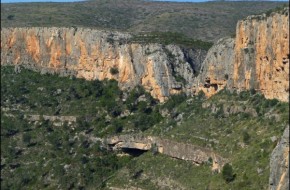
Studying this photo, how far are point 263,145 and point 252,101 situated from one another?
25.2 ft

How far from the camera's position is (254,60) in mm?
54219

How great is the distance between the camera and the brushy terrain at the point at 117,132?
49312mm

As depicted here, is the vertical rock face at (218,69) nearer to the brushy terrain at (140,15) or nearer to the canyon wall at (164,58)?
the canyon wall at (164,58)

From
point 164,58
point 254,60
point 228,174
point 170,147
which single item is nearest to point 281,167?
point 228,174

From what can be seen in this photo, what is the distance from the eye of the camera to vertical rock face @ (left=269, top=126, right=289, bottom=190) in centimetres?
3641

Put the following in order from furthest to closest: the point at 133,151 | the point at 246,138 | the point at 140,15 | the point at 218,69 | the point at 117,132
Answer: the point at 140,15
the point at 117,132
the point at 133,151
the point at 218,69
the point at 246,138

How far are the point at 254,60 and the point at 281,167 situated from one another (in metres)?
18.2

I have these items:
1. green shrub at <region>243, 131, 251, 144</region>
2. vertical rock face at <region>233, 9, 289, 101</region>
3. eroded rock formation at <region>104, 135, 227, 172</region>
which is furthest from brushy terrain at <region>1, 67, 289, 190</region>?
vertical rock face at <region>233, 9, 289, 101</region>

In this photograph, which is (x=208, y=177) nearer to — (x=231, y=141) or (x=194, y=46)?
(x=231, y=141)

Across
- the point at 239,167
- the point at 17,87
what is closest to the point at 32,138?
the point at 17,87

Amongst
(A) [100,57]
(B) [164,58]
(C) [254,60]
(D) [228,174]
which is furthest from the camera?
(A) [100,57]

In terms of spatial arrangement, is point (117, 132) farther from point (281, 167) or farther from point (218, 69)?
point (281, 167)

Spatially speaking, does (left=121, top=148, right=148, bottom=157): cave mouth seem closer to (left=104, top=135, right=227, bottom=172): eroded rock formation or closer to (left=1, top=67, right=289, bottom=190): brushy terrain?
(left=104, top=135, right=227, bottom=172): eroded rock formation

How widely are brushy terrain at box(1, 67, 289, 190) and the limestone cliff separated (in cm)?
92
